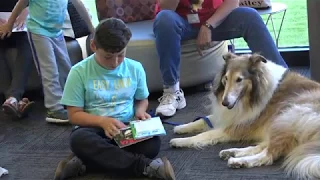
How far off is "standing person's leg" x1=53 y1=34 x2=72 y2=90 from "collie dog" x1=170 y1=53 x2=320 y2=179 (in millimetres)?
891

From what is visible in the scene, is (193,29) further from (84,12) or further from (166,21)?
(84,12)

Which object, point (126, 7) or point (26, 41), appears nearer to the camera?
point (26, 41)

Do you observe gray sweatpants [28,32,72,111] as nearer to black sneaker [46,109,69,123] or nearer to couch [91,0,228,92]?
black sneaker [46,109,69,123]

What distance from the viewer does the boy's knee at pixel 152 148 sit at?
2.26 meters

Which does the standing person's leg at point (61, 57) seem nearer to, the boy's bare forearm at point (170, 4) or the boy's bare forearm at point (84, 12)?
the boy's bare forearm at point (84, 12)

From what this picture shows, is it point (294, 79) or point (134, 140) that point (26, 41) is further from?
point (294, 79)

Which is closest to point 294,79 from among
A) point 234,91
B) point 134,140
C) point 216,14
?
point 234,91

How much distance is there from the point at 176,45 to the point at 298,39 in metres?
1.31

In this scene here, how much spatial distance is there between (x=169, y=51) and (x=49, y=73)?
28.4 inches

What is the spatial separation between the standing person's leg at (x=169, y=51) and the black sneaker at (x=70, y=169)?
0.80 m

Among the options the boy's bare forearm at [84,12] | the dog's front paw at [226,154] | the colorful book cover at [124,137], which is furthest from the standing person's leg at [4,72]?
the dog's front paw at [226,154]

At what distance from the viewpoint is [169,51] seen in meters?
2.97

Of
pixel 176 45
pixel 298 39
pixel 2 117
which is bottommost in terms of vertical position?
pixel 2 117

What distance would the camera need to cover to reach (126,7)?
142 inches
